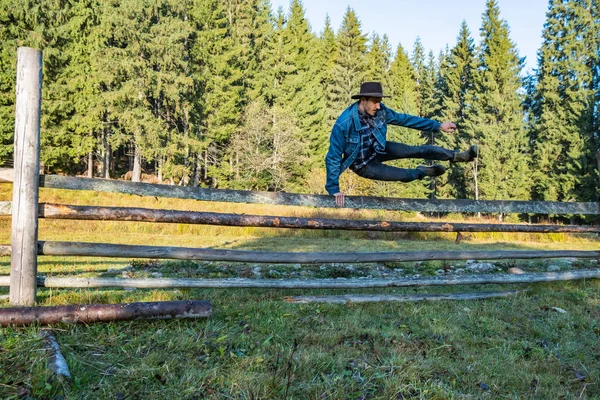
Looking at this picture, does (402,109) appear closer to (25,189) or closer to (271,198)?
(271,198)

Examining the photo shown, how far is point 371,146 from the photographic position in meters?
5.75

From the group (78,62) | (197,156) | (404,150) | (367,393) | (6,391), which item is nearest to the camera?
(6,391)

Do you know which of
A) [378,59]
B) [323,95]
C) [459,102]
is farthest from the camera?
[378,59]

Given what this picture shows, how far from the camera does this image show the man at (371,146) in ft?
17.9

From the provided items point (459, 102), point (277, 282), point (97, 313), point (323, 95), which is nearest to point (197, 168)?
point (323, 95)

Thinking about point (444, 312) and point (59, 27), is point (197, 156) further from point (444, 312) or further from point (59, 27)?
point (444, 312)

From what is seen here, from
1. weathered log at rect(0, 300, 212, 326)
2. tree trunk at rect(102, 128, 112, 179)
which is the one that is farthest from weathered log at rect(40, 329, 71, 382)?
tree trunk at rect(102, 128, 112, 179)

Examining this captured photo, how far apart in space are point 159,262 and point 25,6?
28444mm

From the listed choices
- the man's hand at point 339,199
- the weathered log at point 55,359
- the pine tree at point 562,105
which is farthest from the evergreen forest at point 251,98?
the weathered log at point 55,359

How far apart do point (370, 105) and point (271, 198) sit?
1900 mm

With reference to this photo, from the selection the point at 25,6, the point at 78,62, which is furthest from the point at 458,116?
the point at 25,6

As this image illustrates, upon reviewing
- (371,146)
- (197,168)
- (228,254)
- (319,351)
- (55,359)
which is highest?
(197,168)

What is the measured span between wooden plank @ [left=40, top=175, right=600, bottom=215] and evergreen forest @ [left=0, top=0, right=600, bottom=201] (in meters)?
26.8

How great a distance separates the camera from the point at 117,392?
2.46 metres
